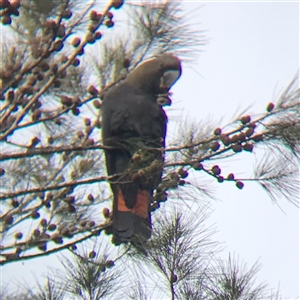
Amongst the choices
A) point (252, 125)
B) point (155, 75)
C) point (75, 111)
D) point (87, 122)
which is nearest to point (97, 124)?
point (87, 122)

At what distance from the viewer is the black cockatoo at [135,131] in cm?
303

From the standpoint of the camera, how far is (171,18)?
2877 mm

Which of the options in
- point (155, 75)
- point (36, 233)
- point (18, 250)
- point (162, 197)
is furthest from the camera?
point (155, 75)

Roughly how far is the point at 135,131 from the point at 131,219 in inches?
15.3

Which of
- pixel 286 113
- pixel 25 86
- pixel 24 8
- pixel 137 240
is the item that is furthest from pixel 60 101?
pixel 286 113

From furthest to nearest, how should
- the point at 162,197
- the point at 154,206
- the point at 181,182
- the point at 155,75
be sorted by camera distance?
the point at 155,75 → the point at 154,206 → the point at 162,197 → the point at 181,182

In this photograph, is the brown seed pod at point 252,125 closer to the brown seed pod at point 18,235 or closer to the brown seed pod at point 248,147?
the brown seed pod at point 248,147

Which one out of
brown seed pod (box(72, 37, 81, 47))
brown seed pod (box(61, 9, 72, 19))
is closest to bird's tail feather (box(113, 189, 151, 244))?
brown seed pod (box(72, 37, 81, 47))

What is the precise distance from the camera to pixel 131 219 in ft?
10.5

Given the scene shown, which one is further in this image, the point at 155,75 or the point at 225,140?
the point at 155,75

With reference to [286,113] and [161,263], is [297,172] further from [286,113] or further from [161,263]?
[161,263]

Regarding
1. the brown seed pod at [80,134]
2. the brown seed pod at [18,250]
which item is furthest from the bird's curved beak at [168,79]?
the brown seed pod at [18,250]

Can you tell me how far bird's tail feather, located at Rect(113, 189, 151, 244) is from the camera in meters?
3.04

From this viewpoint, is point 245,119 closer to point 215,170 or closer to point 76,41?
point 215,170
